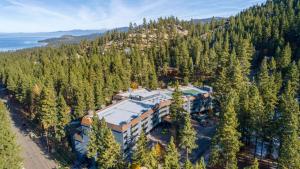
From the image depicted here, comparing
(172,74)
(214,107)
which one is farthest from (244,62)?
(172,74)

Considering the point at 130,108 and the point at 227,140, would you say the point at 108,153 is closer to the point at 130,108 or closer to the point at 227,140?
the point at 130,108

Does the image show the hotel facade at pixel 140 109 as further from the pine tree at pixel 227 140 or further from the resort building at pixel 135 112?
the pine tree at pixel 227 140

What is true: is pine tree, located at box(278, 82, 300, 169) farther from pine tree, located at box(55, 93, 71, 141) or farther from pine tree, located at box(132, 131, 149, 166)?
pine tree, located at box(55, 93, 71, 141)

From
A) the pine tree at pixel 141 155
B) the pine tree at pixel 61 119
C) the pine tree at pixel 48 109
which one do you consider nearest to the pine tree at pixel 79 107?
the pine tree at pixel 61 119

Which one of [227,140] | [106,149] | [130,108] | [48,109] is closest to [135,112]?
[130,108]

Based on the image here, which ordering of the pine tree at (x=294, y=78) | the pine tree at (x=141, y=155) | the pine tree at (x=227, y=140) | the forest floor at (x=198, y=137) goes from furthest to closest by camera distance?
the pine tree at (x=294, y=78) < the forest floor at (x=198, y=137) < the pine tree at (x=141, y=155) < the pine tree at (x=227, y=140)

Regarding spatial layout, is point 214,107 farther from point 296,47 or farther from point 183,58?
point 296,47
